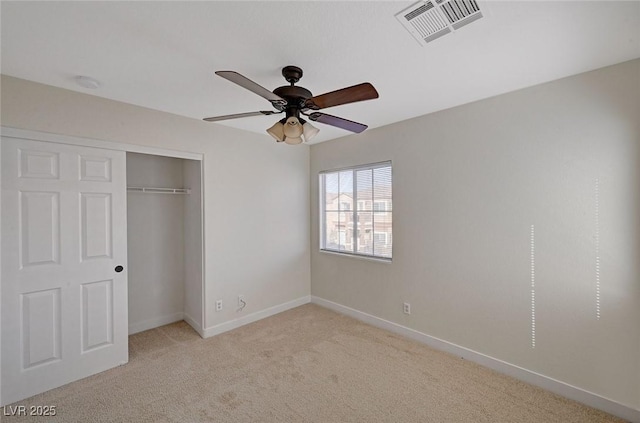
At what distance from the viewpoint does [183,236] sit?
371 centimetres

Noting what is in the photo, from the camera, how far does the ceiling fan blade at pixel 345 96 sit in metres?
1.56

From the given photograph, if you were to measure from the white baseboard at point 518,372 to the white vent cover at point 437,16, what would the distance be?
269cm

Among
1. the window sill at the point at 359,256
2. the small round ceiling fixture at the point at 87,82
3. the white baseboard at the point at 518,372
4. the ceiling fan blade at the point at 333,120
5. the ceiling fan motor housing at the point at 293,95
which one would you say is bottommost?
the white baseboard at the point at 518,372

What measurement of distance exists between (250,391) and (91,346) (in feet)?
4.97

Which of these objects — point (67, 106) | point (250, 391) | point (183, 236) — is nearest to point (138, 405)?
point (250, 391)

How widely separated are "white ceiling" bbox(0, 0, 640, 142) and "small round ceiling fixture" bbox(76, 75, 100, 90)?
0.18 ft

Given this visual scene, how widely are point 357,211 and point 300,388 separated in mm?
2157

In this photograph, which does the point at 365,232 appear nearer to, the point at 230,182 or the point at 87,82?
the point at 230,182

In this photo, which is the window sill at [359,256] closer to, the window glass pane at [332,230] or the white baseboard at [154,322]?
the window glass pane at [332,230]

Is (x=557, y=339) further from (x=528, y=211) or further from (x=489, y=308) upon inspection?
(x=528, y=211)

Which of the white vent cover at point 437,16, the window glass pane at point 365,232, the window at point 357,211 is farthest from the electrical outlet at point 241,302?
the white vent cover at point 437,16

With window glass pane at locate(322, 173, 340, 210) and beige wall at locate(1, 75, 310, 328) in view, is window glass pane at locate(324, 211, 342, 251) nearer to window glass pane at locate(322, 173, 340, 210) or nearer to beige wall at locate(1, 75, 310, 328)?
window glass pane at locate(322, 173, 340, 210)

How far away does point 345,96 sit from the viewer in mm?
1670

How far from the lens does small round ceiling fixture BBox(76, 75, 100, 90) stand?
2.14 m
